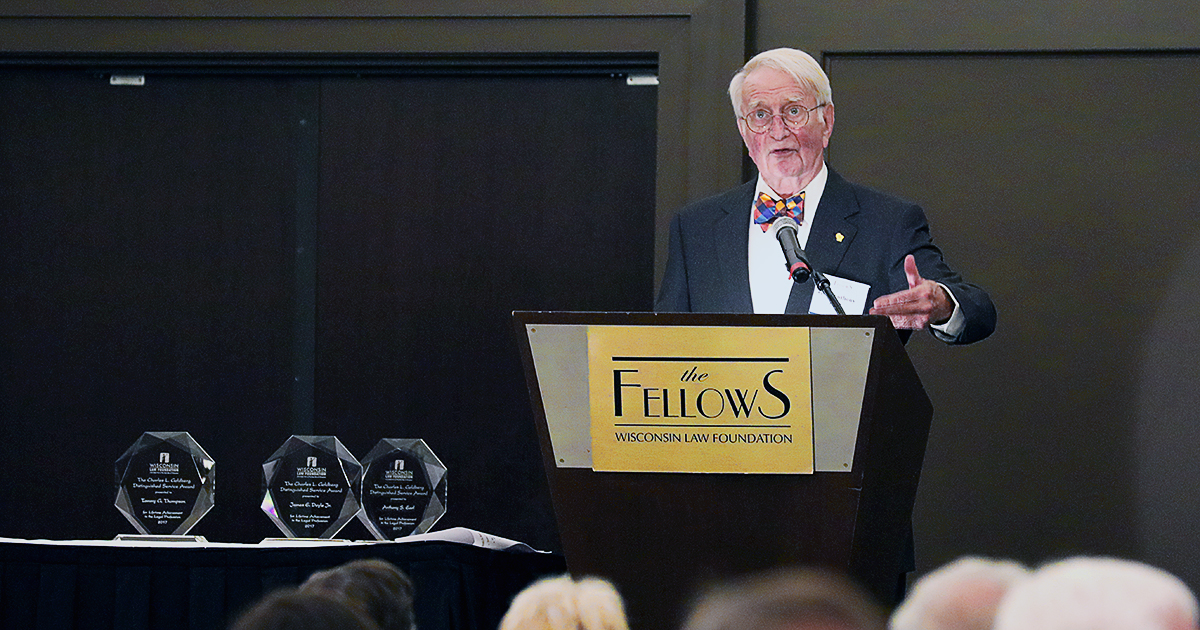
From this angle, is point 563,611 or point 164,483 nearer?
point 563,611

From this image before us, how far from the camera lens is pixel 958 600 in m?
1.14

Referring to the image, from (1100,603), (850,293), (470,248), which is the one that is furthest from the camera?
(470,248)

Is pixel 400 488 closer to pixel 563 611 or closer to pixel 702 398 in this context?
pixel 702 398

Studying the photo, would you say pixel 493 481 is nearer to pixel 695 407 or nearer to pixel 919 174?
pixel 919 174

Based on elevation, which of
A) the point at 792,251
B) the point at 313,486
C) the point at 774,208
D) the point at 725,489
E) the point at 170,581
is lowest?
the point at 170,581

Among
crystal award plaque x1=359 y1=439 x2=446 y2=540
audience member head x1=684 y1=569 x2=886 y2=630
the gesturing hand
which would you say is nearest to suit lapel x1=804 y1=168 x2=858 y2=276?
the gesturing hand

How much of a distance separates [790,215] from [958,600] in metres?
1.60

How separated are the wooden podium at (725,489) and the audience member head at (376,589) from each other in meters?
0.30

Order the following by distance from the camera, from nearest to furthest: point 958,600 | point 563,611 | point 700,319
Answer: point 958,600 < point 563,611 < point 700,319

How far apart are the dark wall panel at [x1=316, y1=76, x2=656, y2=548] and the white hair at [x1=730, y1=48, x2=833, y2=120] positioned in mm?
1619

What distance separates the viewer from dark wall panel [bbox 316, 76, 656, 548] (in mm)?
4504

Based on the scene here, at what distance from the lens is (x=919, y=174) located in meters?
4.19

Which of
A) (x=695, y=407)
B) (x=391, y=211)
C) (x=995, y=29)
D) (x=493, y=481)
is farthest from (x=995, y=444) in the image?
(x=695, y=407)

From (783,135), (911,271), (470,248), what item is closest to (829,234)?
(783,135)
